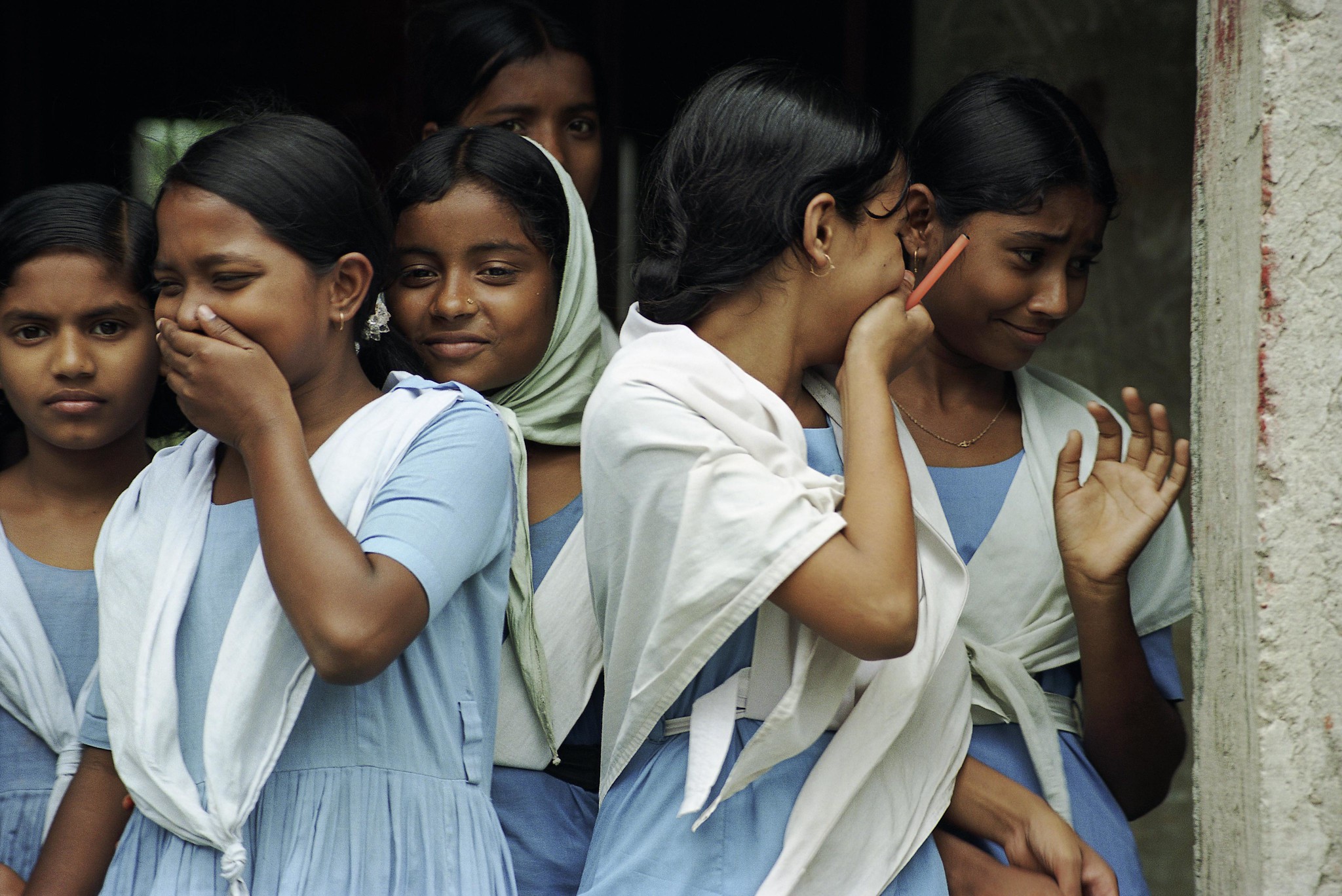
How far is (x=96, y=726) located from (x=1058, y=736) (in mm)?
1534

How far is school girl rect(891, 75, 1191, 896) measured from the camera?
215 cm

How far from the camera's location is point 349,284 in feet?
6.44

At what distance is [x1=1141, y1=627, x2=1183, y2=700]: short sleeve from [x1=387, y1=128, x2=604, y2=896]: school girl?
968 mm

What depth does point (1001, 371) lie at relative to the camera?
2.50 meters

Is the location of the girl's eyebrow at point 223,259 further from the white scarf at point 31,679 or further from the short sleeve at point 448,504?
the white scarf at point 31,679

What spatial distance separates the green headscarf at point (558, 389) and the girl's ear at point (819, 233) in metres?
0.65

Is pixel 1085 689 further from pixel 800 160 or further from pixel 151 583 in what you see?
pixel 151 583

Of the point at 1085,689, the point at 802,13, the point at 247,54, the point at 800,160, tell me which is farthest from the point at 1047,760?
the point at 247,54

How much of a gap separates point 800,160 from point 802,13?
7.79ft

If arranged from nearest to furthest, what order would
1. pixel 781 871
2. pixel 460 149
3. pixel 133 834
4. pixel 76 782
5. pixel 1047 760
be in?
pixel 781 871 < pixel 133 834 < pixel 76 782 < pixel 1047 760 < pixel 460 149

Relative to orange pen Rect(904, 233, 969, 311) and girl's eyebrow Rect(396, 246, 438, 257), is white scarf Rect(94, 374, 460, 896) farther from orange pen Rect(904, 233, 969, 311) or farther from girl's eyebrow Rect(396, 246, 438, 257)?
orange pen Rect(904, 233, 969, 311)

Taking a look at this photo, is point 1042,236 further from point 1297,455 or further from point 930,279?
point 1297,455

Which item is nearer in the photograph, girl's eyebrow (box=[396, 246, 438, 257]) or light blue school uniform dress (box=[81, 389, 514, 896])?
light blue school uniform dress (box=[81, 389, 514, 896])

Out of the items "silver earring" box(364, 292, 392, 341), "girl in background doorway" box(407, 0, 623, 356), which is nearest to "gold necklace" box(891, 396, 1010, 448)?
"silver earring" box(364, 292, 392, 341)
